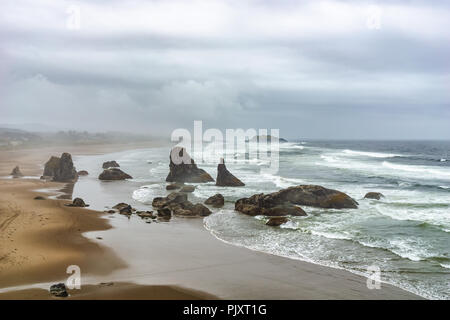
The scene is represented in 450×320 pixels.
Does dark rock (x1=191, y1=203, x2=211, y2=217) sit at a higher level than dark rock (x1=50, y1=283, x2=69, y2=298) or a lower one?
lower

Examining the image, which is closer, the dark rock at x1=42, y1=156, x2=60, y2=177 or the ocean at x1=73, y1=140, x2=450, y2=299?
the ocean at x1=73, y1=140, x2=450, y2=299

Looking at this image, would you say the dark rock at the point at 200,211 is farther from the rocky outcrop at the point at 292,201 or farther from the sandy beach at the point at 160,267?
the sandy beach at the point at 160,267

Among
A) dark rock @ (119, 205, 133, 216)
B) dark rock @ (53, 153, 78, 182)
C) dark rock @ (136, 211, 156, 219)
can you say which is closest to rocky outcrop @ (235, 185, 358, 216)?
dark rock @ (136, 211, 156, 219)

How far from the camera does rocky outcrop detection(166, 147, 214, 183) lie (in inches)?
1788

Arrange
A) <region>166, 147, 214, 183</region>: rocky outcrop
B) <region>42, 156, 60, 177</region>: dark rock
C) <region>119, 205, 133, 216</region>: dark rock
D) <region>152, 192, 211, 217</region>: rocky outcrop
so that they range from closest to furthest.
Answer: <region>119, 205, 133, 216</region>: dark rock < <region>152, 192, 211, 217</region>: rocky outcrop < <region>166, 147, 214, 183</region>: rocky outcrop < <region>42, 156, 60, 177</region>: dark rock

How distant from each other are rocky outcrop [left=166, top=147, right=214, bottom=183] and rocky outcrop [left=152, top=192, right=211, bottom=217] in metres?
13.7

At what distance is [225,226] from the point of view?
25172 millimetres

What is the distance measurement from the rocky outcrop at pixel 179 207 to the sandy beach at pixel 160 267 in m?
3.23

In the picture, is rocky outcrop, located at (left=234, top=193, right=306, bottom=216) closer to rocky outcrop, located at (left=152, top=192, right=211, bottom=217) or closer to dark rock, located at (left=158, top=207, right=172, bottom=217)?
rocky outcrop, located at (left=152, top=192, right=211, bottom=217)

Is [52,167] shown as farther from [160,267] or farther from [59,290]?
[59,290]
